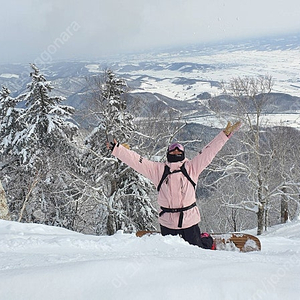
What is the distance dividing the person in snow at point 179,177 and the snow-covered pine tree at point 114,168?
8.35 meters

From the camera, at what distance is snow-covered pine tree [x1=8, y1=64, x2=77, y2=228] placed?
47.9 ft

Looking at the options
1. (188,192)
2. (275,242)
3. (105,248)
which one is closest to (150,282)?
(105,248)

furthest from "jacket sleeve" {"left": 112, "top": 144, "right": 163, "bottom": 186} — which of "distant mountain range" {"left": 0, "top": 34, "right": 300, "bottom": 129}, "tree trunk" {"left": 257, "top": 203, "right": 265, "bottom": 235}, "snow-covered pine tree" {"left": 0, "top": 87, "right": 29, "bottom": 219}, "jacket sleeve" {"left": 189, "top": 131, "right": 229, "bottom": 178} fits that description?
"snow-covered pine tree" {"left": 0, "top": 87, "right": 29, "bottom": 219}

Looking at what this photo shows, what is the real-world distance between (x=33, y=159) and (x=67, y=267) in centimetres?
1322

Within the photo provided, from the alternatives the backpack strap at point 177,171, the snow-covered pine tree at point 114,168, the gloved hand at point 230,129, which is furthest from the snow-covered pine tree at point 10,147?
the gloved hand at point 230,129

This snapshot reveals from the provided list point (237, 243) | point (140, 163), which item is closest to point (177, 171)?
point (140, 163)

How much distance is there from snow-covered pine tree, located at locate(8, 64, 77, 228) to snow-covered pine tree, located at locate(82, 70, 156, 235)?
1702mm

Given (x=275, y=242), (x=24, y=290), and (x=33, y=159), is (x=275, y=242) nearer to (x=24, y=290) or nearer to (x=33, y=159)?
(x=24, y=290)

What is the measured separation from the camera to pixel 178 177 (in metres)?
4.00

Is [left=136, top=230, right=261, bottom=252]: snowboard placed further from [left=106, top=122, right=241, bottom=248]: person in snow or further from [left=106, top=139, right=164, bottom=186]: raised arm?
[left=106, top=139, right=164, bottom=186]: raised arm

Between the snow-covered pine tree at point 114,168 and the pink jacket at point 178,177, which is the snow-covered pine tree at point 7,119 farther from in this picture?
the pink jacket at point 178,177

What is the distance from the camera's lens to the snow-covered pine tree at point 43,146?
14609 mm

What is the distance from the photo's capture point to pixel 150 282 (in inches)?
85.0

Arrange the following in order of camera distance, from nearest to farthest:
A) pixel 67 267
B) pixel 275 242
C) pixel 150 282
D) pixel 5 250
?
1. pixel 150 282
2. pixel 67 267
3. pixel 5 250
4. pixel 275 242
